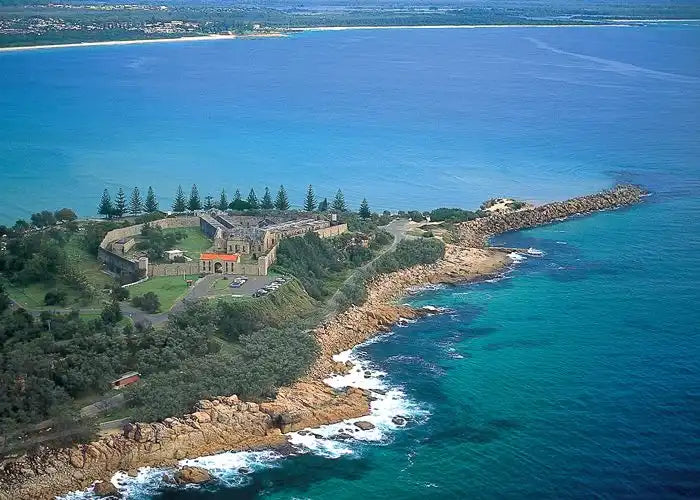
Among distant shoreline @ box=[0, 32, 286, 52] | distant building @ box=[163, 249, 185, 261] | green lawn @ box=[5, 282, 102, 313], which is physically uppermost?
distant building @ box=[163, 249, 185, 261]

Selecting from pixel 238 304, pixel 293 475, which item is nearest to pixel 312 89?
pixel 238 304

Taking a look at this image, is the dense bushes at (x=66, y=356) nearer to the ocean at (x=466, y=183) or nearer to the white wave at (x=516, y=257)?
the ocean at (x=466, y=183)

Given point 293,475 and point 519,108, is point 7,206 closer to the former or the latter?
point 293,475

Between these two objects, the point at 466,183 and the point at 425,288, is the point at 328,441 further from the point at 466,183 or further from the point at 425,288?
the point at 466,183

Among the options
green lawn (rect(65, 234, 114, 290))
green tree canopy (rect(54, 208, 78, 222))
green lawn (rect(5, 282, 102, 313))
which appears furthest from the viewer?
green tree canopy (rect(54, 208, 78, 222))

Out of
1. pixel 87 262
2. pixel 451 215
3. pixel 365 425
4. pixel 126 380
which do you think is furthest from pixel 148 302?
pixel 451 215

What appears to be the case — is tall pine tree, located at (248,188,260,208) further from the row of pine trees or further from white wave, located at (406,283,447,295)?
white wave, located at (406,283,447,295)

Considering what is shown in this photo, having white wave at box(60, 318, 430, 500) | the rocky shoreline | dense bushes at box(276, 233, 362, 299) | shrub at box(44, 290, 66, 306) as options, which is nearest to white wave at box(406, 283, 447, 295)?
dense bushes at box(276, 233, 362, 299)
